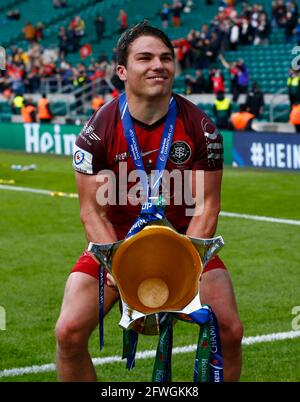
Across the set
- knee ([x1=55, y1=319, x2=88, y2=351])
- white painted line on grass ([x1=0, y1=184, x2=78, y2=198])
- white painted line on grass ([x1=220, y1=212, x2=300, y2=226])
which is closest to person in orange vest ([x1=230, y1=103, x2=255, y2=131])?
white painted line on grass ([x1=0, y1=184, x2=78, y2=198])

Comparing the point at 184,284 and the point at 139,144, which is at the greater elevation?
the point at 139,144

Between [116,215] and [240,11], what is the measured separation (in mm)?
30974

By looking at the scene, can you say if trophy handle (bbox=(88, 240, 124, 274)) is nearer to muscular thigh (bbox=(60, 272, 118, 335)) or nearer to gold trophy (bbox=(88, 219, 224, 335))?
gold trophy (bbox=(88, 219, 224, 335))

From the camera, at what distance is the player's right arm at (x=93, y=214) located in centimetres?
567

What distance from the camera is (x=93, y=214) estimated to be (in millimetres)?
Answer: 5703

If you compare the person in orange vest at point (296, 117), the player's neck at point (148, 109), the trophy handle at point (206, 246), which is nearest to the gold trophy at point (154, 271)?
the trophy handle at point (206, 246)

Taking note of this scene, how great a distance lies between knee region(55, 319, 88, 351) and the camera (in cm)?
555

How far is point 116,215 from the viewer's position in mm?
6023

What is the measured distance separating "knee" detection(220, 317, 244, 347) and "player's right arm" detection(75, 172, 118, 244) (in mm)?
804

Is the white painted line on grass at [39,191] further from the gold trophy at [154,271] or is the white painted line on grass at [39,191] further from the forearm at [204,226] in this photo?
the gold trophy at [154,271]

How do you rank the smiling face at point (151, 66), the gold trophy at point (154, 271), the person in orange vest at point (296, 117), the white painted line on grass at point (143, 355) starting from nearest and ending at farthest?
the gold trophy at point (154, 271)
the smiling face at point (151, 66)
the white painted line on grass at point (143, 355)
the person in orange vest at point (296, 117)
